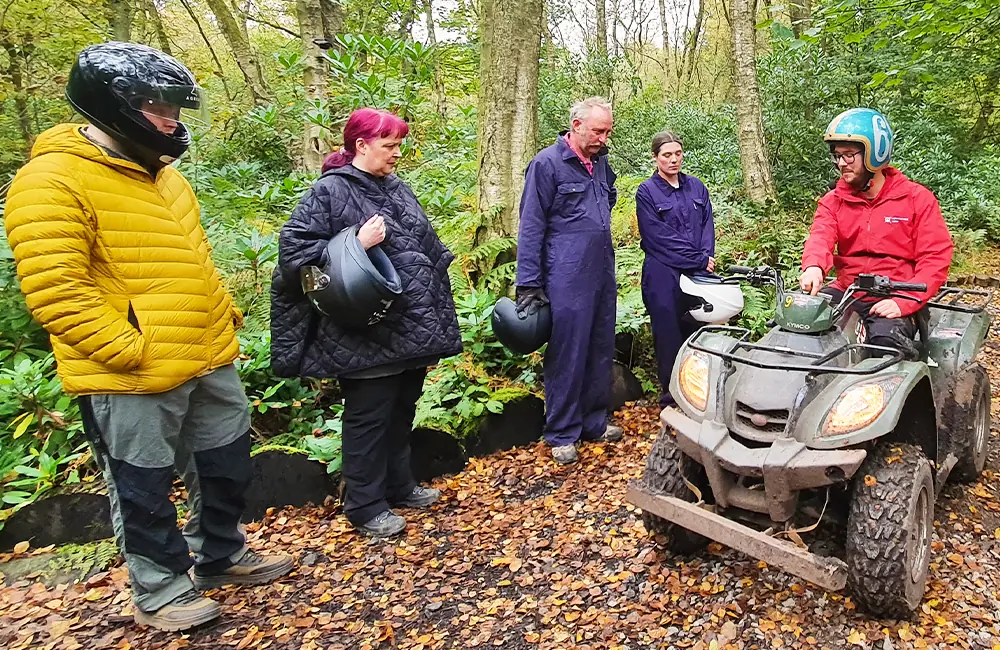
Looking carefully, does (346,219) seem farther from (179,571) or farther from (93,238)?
(179,571)

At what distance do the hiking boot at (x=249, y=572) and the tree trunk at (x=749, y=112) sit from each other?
776 cm

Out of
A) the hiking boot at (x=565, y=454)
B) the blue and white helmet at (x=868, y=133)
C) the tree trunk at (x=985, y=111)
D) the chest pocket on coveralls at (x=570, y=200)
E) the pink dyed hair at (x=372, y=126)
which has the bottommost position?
the hiking boot at (x=565, y=454)

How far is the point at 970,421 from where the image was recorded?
3.21 metres

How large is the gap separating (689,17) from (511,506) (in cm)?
2575

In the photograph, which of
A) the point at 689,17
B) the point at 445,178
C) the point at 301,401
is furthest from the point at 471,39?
the point at 689,17

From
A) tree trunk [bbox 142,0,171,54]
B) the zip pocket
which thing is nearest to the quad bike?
the zip pocket

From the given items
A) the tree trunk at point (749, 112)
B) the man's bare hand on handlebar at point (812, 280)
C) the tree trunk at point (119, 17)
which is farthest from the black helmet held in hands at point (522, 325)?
the tree trunk at point (119, 17)

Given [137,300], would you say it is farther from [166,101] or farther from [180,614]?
[180,614]

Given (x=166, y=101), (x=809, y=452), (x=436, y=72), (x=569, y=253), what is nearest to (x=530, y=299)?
(x=569, y=253)

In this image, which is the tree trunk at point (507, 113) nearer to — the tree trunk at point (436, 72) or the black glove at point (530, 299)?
the black glove at point (530, 299)

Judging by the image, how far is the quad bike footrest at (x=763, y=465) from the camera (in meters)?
2.25

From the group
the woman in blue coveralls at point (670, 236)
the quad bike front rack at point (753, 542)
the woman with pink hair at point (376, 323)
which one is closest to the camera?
the quad bike front rack at point (753, 542)

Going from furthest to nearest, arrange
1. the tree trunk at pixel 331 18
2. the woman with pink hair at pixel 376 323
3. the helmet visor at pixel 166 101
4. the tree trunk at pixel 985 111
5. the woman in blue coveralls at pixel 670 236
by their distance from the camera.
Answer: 1. the tree trunk at pixel 985 111
2. the tree trunk at pixel 331 18
3. the woman in blue coveralls at pixel 670 236
4. the woman with pink hair at pixel 376 323
5. the helmet visor at pixel 166 101

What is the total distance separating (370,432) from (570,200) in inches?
72.8
